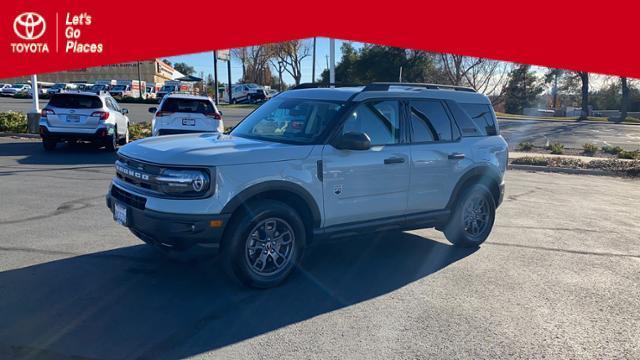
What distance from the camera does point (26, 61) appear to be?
27906mm

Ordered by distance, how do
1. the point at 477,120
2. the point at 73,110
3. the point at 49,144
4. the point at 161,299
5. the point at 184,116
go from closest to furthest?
the point at 161,299, the point at 477,120, the point at 184,116, the point at 73,110, the point at 49,144

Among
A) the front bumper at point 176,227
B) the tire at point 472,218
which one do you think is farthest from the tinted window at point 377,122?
the front bumper at point 176,227

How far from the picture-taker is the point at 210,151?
188 inches

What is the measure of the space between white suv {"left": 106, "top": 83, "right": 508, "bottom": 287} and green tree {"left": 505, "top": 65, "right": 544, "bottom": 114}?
5503 centimetres

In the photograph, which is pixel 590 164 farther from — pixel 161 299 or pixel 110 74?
pixel 110 74

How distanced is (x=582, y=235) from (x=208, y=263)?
17.2ft

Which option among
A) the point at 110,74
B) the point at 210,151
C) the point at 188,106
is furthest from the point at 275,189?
the point at 110,74

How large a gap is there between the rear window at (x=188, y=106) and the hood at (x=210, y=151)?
753 cm

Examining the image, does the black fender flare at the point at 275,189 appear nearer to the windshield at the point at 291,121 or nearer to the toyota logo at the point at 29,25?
the windshield at the point at 291,121

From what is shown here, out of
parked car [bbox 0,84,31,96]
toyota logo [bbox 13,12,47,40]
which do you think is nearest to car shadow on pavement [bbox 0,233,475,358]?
toyota logo [bbox 13,12,47,40]

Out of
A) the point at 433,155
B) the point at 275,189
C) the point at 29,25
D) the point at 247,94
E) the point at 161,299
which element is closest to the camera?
the point at 161,299

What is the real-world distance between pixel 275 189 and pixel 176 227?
96cm

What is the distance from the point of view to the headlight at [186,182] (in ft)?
14.9

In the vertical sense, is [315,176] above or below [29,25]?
below
